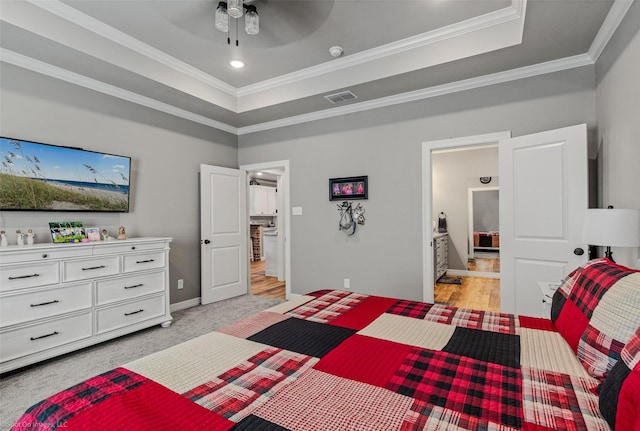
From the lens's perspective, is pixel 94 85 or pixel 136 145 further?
pixel 136 145

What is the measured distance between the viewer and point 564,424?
33.1 inches

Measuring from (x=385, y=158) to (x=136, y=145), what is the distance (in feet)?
9.66

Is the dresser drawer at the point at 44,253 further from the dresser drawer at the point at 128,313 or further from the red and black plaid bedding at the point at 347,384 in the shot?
the red and black plaid bedding at the point at 347,384

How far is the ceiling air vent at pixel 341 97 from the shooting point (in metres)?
3.62

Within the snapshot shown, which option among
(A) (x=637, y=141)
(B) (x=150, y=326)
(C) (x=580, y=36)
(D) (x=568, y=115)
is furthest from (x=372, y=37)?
(B) (x=150, y=326)

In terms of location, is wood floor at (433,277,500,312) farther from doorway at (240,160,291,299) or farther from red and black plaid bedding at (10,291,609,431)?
red and black plaid bedding at (10,291,609,431)

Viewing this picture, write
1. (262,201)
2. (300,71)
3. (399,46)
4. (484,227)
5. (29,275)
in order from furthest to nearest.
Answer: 1. (262,201)
2. (484,227)
3. (300,71)
4. (399,46)
5. (29,275)

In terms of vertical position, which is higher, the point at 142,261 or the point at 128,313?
the point at 142,261

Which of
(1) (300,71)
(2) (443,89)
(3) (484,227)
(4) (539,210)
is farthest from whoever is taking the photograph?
(3) (484,227)

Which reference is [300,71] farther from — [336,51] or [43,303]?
[43,303]

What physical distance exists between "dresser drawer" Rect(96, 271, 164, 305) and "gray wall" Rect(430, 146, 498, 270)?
5.07 m

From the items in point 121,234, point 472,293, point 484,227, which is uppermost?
point 121,234

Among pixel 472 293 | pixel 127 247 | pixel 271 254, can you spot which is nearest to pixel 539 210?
pixel 472 293

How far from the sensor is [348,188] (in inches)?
161
